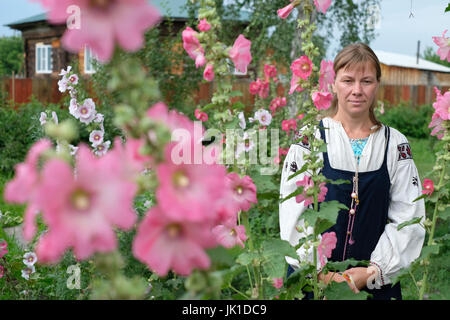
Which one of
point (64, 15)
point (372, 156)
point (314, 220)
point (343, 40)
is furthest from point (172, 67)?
point (64, 15)

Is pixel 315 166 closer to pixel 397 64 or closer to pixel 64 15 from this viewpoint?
pixel 64 15

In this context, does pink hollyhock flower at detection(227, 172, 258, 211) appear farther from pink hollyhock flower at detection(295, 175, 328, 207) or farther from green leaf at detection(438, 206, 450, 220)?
green leaf at detection(438, 206, 450, 220)

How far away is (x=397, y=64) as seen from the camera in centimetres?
3191

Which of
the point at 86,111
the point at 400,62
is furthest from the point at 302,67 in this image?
the point at 400,62

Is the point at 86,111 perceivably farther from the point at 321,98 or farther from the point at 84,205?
the point at 84,205

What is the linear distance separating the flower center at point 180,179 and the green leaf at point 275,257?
648mm

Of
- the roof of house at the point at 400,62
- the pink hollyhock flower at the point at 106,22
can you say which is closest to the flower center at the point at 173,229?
the pink hollyhock flower at the point at 106,22

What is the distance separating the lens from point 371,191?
2.07m

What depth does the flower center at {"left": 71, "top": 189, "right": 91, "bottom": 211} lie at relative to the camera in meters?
0.56

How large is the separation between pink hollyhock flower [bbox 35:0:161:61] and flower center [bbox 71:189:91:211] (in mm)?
162

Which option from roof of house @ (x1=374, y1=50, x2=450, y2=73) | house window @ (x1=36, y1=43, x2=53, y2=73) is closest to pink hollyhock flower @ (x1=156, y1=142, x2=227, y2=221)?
house window @ (x1=36, y1=43, x2=53, y2=73)

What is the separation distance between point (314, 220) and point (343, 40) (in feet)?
30.2

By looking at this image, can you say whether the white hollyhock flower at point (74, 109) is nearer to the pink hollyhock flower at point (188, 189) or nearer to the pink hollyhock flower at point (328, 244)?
the pink hollyhock flower at point (328, 244)

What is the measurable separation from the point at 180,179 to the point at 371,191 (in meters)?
1.62
